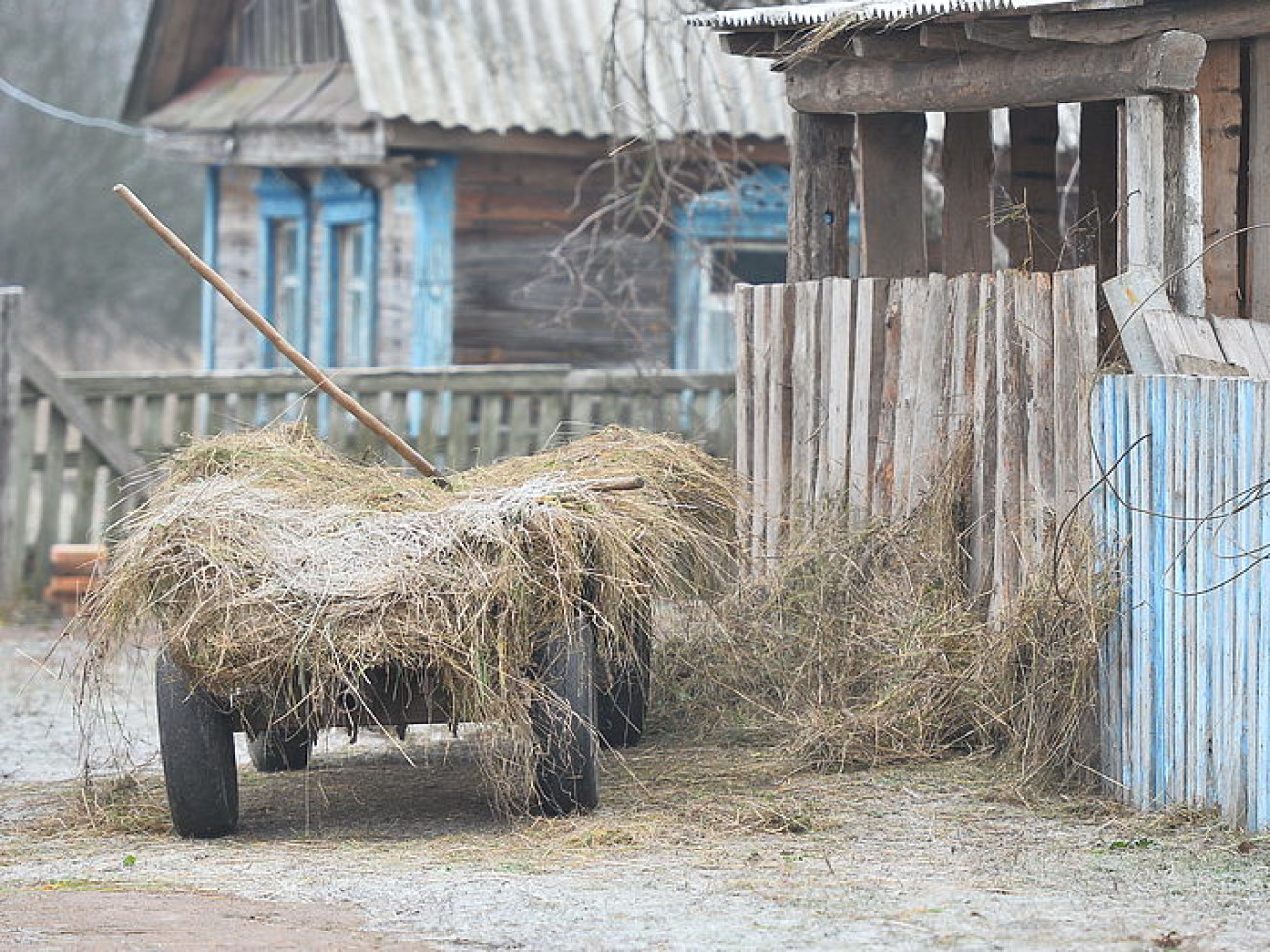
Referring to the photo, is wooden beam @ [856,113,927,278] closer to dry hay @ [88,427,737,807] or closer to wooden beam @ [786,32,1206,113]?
wooden beam @ [786,32,1206,113]

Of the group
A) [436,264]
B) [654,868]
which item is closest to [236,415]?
[436,264]

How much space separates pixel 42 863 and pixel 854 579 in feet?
10.8

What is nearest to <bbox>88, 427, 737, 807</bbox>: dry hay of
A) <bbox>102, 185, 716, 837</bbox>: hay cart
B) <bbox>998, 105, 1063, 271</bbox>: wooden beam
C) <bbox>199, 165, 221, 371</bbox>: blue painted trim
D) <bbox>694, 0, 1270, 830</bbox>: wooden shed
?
<bbox>102, 185, 716, 837</bbox>: hay cart

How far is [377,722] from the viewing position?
6070 mm

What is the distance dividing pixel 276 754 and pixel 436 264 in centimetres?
853

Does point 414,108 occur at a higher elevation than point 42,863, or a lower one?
higher

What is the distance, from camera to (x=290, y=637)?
5.95 meters

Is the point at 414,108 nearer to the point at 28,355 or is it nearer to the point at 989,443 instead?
the point at 28,355

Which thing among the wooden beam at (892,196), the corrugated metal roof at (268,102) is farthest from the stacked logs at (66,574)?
the wooden beam at (892,196)

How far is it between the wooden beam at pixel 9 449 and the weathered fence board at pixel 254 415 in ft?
0.04

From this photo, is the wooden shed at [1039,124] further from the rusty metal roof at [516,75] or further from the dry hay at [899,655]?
the rusty metal roof at [516,75]

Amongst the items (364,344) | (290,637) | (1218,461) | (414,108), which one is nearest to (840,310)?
(1218,461)

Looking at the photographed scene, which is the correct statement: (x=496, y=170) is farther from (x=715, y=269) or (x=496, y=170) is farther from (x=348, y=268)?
(x=348, y=268)

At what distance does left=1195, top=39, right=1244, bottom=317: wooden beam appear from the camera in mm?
7699
